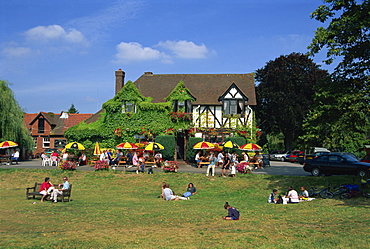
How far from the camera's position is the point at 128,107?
125 ft

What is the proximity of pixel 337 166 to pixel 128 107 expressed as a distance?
2164 centimetres

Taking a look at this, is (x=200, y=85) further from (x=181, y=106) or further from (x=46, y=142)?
(x=46, y=142)

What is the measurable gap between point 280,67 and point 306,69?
344 cm

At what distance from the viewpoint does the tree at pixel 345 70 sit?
18.0 meters

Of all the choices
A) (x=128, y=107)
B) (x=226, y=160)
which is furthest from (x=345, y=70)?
(x=128, y=107)

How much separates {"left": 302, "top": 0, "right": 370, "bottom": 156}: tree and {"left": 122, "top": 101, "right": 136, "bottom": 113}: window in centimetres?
2140

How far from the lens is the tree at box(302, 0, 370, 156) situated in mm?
17969

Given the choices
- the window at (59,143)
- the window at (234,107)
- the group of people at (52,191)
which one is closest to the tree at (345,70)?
the group of people at (52,191)

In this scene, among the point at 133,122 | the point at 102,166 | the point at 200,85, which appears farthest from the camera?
the point at 200,85

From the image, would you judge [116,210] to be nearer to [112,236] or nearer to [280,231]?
[112,236]

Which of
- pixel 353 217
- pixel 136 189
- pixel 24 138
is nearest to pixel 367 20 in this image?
pixel 353 217

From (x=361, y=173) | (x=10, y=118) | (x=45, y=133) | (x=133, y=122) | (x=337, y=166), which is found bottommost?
(x=361, y=173)

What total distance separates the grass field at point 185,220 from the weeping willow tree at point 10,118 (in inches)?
816

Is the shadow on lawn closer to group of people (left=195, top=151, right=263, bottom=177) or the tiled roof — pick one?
group of people (left=195, top=151, right=263, bottom=177)
